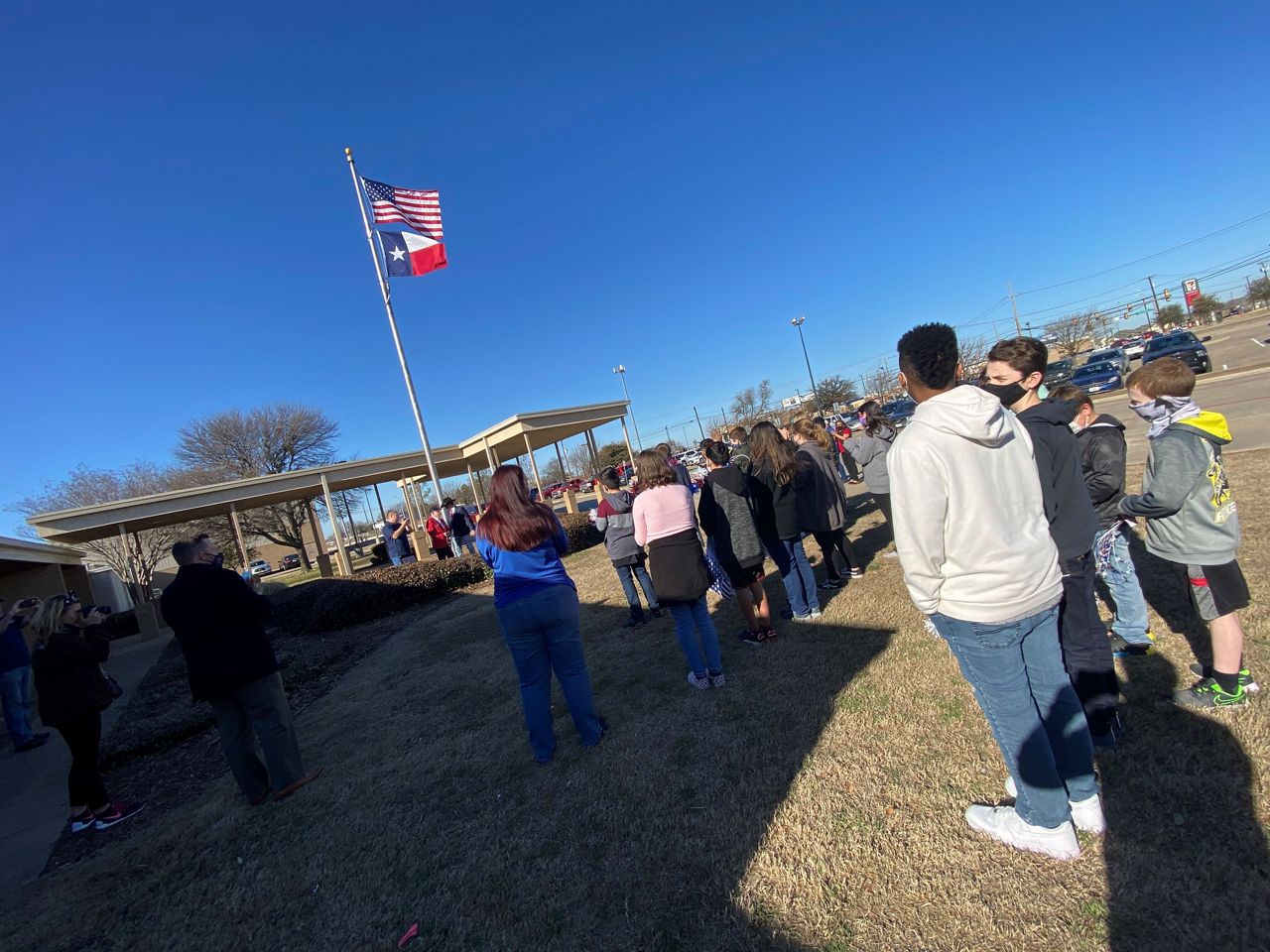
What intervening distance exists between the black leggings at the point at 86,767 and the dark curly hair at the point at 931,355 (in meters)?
5.61

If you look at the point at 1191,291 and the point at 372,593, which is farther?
the point at 1191,291

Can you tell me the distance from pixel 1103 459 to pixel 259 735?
538 centimetres

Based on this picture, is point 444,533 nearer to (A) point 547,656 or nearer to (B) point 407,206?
(B) point 407,206

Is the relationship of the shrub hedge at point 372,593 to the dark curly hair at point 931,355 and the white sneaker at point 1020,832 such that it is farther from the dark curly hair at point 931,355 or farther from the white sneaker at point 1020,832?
the dark curly hair at point 931,355

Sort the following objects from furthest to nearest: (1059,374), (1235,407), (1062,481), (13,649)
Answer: (1059,374), (1235,407), (13,649), (1062,481)

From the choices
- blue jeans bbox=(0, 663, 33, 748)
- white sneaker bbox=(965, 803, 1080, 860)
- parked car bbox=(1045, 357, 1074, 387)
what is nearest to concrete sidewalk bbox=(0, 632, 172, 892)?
blue jeans bbox=(0, 663, 33, 748)

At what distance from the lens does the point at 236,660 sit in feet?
11.7

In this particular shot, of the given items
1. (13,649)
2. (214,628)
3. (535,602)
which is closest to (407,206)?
(13,649)

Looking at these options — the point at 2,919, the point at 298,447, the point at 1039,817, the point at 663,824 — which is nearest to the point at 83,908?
the point at 2,919

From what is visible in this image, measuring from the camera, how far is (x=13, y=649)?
6637 millimetres

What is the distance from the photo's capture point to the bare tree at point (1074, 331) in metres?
52.7

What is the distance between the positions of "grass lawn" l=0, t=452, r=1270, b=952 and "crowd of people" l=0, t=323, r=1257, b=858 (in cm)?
17

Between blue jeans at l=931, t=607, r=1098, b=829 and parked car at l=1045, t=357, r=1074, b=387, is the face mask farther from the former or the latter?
parked car at l=1045, t=357, r=1074, b=387

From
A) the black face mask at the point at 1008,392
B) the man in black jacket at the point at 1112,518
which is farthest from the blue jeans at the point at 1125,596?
the black face mask at the point at 1008,392
